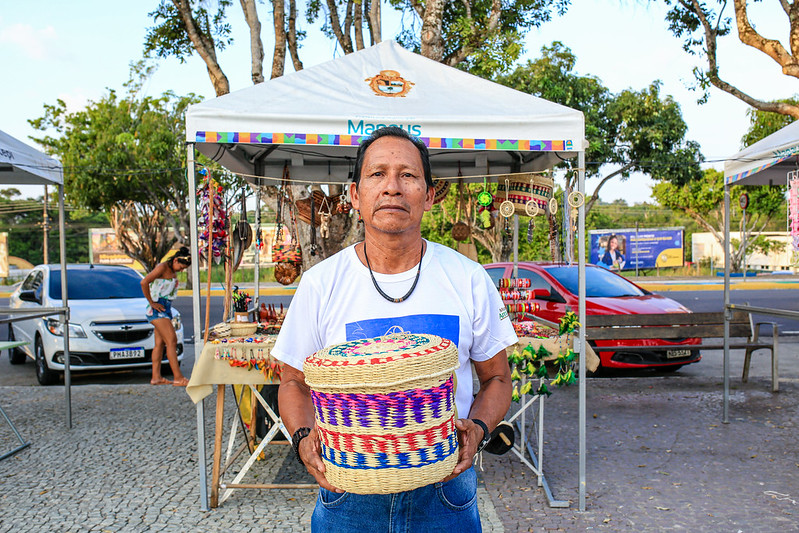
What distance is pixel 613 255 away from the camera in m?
28.4

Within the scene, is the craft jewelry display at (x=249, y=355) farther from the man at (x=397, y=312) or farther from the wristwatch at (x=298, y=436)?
the wristwatch at (x=298, y=436)

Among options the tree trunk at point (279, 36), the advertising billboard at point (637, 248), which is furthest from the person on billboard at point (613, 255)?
the tree trunk at point (279, 36)

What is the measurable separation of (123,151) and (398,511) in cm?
1941

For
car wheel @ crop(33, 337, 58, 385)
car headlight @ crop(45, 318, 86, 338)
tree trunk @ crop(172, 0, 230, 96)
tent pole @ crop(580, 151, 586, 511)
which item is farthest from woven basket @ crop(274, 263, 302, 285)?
car wheel @ crop(33, 337, 58, 385)

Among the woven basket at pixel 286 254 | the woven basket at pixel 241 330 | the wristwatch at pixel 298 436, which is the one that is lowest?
the woven basket at pixel 241 330

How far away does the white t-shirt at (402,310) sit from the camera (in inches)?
62.8

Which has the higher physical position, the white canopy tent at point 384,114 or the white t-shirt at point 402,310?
the white canopy tent at point 384,114

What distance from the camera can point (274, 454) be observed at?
481 centimetres

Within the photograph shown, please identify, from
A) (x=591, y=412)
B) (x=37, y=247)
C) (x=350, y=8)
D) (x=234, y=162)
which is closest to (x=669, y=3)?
(x=350, y=8)

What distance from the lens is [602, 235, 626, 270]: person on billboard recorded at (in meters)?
28.3

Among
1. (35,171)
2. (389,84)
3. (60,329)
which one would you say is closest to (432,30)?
(389,84)

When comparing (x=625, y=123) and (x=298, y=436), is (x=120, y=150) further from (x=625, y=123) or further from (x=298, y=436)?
(x=298, y=436)

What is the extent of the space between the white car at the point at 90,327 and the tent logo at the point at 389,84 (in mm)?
5217

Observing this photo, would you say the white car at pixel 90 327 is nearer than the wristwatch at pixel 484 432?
No
